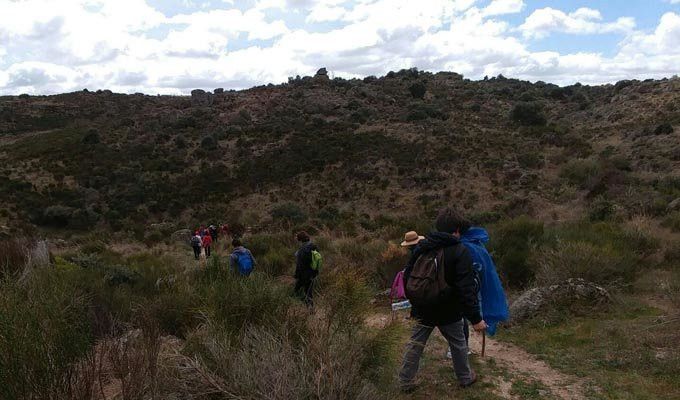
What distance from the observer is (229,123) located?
51.2 metres

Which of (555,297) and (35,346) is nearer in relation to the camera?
(35,346)

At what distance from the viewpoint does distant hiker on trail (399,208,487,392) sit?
13.5 feet

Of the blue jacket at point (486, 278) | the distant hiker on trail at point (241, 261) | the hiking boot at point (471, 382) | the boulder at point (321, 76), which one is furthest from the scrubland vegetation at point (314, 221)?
the boulder at point (321, 76)

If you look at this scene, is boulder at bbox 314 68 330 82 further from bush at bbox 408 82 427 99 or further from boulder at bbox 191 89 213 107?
boulder at bbox 191 89 213 107

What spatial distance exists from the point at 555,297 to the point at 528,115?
4289cm

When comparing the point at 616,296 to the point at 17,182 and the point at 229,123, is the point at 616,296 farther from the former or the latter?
the point at 229,123

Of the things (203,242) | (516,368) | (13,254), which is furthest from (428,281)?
(203,242)

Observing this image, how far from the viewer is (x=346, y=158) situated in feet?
127

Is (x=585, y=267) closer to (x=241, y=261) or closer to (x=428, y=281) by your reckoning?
(x=428, y=281)

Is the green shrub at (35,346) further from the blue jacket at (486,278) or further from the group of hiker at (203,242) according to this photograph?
the group of hiker at (203,242)

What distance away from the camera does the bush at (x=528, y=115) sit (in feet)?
152

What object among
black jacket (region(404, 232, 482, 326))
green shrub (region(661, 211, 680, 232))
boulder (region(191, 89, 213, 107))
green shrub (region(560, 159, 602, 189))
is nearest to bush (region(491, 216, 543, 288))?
green shrub (region(661, 211, 680, 232))

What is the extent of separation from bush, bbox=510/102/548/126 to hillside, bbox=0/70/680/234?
118 millimetres

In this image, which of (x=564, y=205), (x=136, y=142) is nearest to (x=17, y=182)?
(x=136, y=142)
